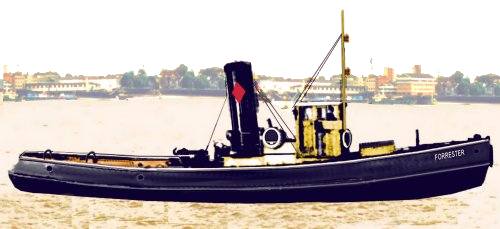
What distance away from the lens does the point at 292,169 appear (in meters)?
17.3

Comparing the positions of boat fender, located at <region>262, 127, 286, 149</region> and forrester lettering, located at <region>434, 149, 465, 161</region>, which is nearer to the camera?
forrester lettering, located at <region>434, 149, 465, 161</region>

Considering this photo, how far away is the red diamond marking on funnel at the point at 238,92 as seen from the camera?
1864cm

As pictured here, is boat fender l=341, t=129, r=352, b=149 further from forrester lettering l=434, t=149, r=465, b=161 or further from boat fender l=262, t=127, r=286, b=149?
forrester lettering l=434, t=149, r=465, b=161

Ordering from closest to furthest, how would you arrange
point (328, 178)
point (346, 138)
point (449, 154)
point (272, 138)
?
point (328, 178), point (449, 154), point (346, 138), point (272, 138)

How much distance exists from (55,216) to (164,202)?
346 cm

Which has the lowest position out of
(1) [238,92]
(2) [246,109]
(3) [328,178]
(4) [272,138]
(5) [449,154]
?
(3) [328,178]

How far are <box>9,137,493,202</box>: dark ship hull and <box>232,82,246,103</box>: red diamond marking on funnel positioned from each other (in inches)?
93.3

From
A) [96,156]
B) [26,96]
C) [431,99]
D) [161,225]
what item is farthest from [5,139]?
[26,96]

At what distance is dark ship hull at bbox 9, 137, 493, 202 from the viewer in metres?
17.1

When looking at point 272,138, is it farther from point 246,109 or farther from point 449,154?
point 449,154

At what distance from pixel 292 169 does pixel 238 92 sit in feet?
10.2

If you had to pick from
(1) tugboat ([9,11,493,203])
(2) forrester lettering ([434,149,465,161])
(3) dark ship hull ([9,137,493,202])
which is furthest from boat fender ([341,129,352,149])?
(2) forrester lettering ([434,149,465,161])

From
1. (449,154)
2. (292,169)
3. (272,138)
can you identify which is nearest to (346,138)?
(292,169)

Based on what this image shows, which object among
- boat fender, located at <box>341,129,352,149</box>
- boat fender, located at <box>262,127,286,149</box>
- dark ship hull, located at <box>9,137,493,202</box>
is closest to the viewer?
dark ship hull, located at <box>9,137,493,202</box>
